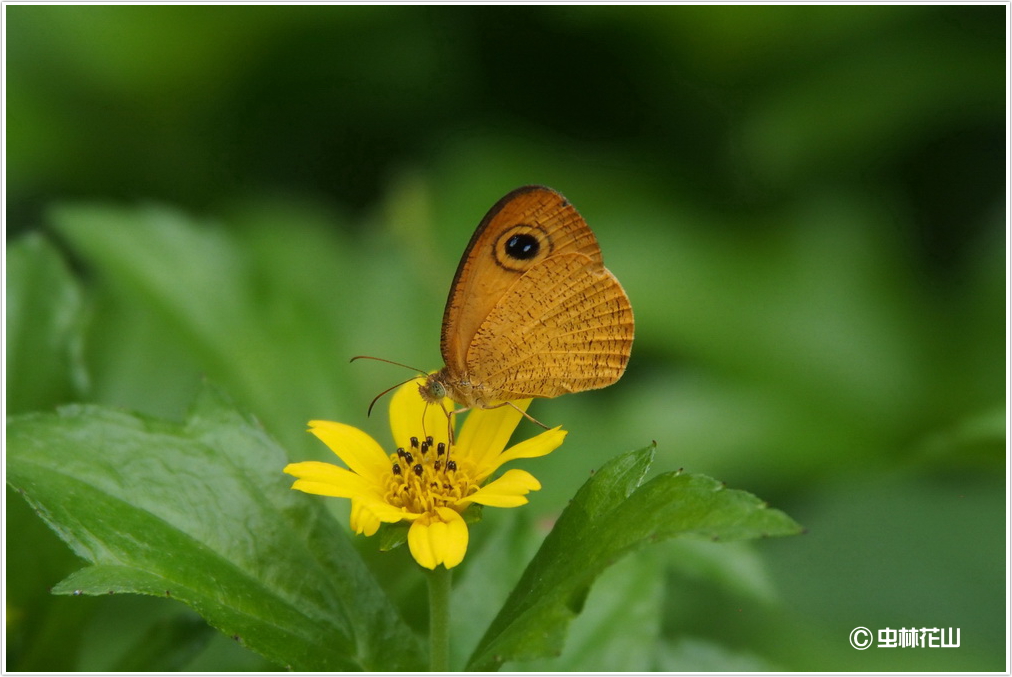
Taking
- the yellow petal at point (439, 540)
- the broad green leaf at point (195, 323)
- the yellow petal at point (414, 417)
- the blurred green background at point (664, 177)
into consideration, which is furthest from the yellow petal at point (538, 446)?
the blurred green background at point (664, 177)

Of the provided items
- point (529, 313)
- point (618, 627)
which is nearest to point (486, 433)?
point (529, 313)

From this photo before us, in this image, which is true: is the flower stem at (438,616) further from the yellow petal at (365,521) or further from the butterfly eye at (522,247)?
the butterfly eye at (522,247)

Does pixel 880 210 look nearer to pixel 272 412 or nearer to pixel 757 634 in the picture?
pixel 757 634

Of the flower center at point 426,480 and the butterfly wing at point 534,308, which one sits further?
the butterfly wing at point 534,308

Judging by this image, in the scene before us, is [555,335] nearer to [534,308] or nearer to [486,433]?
[534,308]

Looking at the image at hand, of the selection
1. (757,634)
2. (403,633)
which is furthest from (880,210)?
(403,633)
